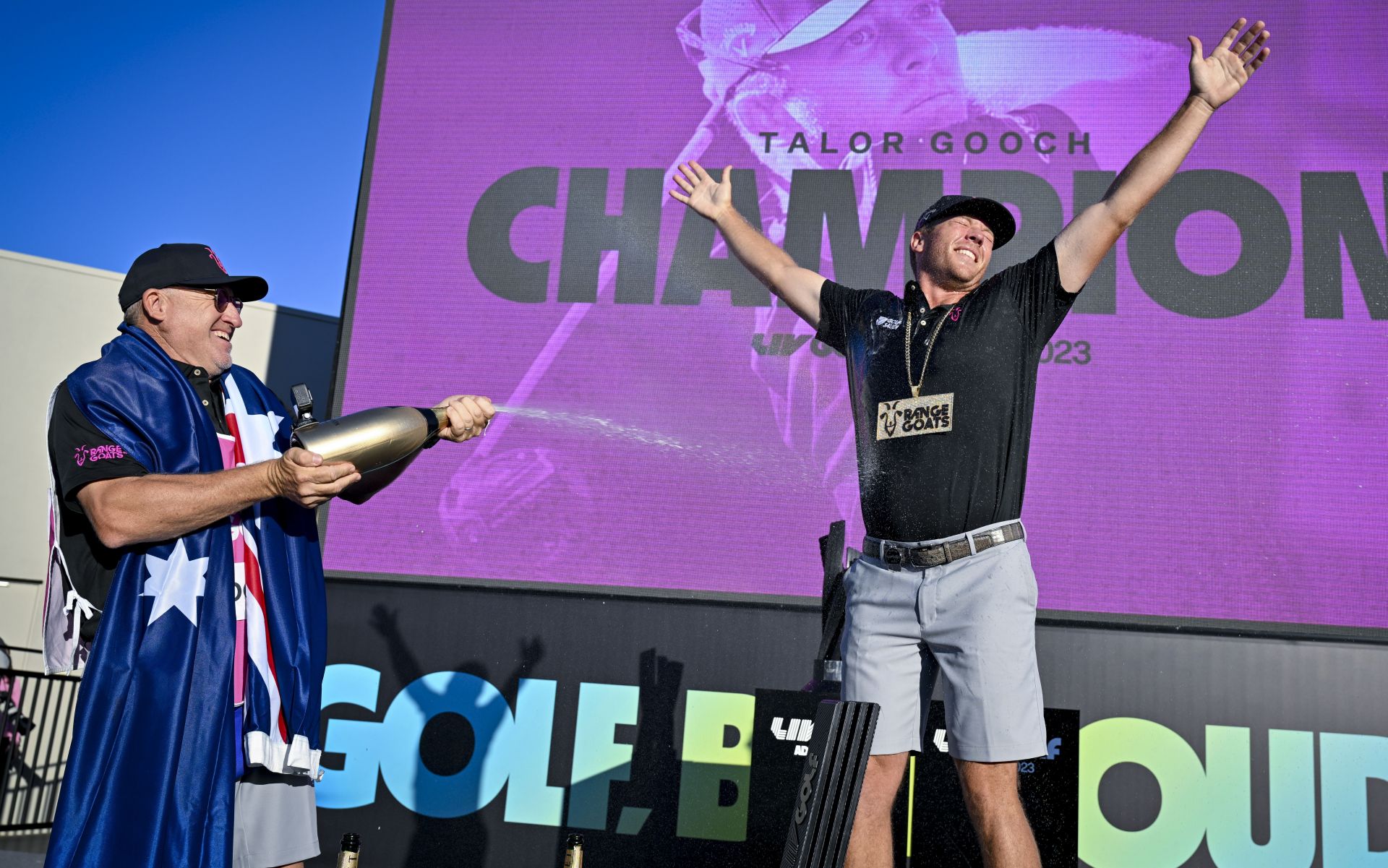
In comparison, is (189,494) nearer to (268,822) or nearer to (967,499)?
(268,822)

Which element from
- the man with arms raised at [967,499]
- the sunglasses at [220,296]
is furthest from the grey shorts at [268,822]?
the man with arms raised at [967,499]

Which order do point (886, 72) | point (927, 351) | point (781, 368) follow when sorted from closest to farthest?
point (927, 351)
point (781, 368)
point (886, 72)

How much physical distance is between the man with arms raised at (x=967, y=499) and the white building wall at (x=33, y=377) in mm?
6931

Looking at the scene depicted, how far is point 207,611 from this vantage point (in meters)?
2.20

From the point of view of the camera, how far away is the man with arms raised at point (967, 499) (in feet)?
7.94

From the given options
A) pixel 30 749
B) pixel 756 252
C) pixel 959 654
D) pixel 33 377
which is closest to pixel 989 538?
pixel 959 654

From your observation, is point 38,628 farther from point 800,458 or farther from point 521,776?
point 800,458

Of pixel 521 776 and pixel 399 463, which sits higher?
pixel 399 463

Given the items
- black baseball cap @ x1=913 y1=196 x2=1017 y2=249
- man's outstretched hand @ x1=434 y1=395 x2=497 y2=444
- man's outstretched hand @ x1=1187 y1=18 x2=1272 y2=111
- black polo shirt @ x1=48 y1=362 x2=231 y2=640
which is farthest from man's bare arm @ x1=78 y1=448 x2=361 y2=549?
man's outstretched hand @ x1=1187 y1=18 x2=1272 y2=111

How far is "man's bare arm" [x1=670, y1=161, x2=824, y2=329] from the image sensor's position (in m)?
3.00

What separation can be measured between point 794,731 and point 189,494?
237 cm

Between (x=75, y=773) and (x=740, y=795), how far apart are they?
9.93 feet

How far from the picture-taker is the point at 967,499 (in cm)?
251

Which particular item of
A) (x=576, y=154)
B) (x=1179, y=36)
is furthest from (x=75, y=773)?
(x=1179, y=36)
